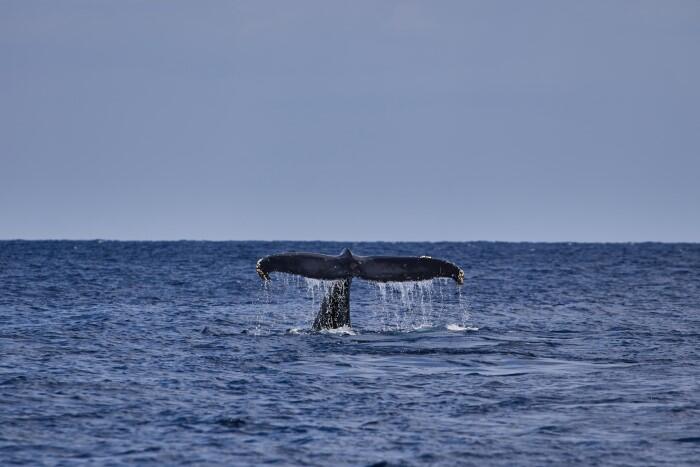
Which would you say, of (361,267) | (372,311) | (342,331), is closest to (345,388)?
Answer: (361,267)

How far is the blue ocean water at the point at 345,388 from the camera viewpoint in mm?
10781

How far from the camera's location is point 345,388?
1419 cm

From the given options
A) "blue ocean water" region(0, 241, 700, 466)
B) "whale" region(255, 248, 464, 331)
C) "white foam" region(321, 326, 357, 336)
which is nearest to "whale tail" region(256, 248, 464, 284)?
"whale" region(255, 248, 464, 331)

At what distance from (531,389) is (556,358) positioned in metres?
3.51

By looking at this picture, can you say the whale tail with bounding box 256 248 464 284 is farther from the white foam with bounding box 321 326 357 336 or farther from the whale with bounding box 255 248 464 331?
the white foam with bounding box 321 326 357 336

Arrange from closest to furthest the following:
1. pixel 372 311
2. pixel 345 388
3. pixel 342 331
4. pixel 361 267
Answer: pixel 345 388 → pixel 361 267 → pixel 342 331 → pixel 372 311

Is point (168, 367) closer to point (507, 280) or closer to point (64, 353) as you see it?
point (64, 353)

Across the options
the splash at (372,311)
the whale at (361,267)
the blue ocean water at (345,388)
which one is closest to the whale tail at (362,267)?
the whale at (361,267)

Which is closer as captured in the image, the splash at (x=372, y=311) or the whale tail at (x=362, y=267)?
the whale tail at (x=362, y=267)

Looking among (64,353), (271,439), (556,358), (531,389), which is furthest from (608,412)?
(64,353)

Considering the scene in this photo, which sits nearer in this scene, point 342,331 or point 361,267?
point 361,267

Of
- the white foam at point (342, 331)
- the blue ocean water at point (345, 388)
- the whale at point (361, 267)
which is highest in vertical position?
the whale at point (361, 267)

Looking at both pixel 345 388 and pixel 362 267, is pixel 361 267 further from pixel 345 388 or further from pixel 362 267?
pixel 345 388

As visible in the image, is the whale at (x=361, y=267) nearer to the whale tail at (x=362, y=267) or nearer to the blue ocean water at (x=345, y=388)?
the whale tail at (x=362, y=267)
